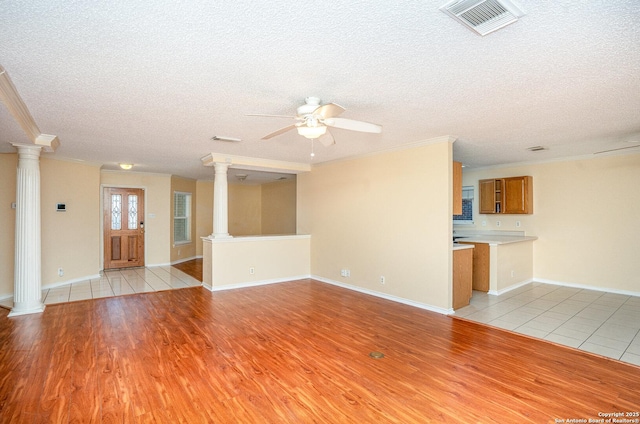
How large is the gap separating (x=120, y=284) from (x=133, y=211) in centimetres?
236

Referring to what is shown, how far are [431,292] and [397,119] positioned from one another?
8.12ft

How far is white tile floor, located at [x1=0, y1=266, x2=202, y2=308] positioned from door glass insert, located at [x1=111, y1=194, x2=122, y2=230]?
1.07m

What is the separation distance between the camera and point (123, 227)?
25.3 ft

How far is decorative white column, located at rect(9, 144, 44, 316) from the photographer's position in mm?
4266

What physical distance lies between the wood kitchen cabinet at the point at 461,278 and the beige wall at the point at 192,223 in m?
6.89

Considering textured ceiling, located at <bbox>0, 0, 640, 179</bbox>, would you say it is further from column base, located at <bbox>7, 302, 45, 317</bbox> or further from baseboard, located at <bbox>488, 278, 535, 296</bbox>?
baseboard, located at <bbox>488, 278, 535, 296</bbox>

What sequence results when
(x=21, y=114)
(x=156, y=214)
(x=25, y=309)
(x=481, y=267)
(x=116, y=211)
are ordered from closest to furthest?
(x=21, y=114)
(x=25, y=309)
(x=481, y=267)
(x=116, y=211)
(x=156, y=214)

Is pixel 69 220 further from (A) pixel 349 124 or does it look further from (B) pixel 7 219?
(A) pixel 349 124

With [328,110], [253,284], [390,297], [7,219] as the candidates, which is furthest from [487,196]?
[7,219]

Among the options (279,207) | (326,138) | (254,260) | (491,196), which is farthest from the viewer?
(279,207)

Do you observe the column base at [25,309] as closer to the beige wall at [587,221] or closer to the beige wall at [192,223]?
the beige wall at [192,223]

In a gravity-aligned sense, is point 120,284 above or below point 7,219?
below

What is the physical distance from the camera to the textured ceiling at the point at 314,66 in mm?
1681

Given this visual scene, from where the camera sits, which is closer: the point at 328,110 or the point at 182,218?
the point at 328,110
